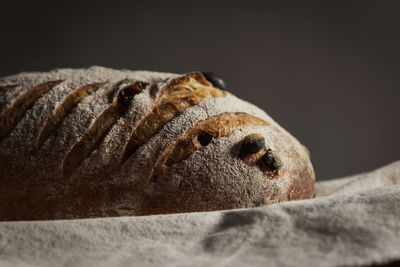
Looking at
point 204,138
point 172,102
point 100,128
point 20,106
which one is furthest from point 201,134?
point 20,106

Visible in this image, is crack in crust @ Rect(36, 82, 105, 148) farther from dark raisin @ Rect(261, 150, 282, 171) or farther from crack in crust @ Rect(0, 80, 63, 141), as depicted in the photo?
dark raisin @ Rect(261, 150, 282, 171)

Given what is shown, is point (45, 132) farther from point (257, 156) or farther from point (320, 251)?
point (320, 251)

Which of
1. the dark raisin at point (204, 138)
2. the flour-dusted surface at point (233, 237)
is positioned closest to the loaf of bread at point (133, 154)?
the dark raisin at point (204, 138)

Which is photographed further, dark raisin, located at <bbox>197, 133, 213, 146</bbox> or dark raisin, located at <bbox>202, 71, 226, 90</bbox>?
dark raisin, located at <bbox>202, 71, 226, 90</bbox>

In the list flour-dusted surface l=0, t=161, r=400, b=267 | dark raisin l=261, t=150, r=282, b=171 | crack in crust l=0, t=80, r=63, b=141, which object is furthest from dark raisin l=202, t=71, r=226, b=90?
flour-dusted surface l=0, t=161, r=400, b=267

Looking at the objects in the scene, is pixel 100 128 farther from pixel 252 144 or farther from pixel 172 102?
pixel 252 144
